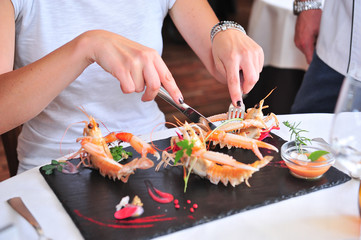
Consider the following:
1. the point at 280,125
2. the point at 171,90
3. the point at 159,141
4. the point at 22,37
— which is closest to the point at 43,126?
the point at 22,37

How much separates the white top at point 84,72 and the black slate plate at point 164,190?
1.38 ft

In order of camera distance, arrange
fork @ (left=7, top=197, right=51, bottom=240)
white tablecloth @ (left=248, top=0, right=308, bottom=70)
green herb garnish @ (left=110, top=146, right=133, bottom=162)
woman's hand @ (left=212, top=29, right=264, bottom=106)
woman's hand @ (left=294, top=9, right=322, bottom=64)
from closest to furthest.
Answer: fork @ (left=7, top=197, right=51, bottom=240)
green herb garnish @ (left=110, top=146, right=133, bottom=162)
woman's hand @ (left=212, top=29, right=264, bottom=106)
woman's hand @ (left=294, top=9, right=322, bottom=64)
white tablecloth @ (left=248, top=0, right=308, bottom=70)

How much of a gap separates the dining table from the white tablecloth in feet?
6.25

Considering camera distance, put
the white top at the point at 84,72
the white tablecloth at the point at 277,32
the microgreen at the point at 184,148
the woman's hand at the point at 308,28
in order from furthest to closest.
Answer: the white tablecloth at the point at 277,32
the woman's hand at the point at 308,28
the white top at the point at 84,72
the microgreen at the point at 184,148

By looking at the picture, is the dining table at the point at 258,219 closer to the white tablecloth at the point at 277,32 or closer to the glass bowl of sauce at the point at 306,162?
the glass bowl of sauce at the point at 306,162

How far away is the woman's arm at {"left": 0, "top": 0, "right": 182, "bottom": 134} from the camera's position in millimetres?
1085

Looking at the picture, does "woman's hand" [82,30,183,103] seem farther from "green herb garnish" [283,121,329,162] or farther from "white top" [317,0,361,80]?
"white top" [317,0,361,80]

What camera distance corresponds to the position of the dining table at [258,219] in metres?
0.88

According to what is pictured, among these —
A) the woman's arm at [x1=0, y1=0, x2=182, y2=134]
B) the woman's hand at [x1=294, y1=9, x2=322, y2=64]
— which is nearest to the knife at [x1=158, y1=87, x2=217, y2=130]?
the woman's arm at [x1=0, y1=0, x2=182, y2=134]

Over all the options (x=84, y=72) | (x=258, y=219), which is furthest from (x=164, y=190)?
(x=84, y=72)

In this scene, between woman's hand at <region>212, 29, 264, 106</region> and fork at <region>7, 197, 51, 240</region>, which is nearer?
fork at <region>7, 197, 51, 240</region>

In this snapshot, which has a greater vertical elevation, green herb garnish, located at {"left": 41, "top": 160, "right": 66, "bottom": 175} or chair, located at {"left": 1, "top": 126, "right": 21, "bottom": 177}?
green herb garnish, located at {"left": 41, "top": 160, "right": 66, "bottom": 175}

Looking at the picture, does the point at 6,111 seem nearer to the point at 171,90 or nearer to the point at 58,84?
the point at 58,84

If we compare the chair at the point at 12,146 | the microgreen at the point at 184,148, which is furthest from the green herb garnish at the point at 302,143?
the chair at the point at 12,146
